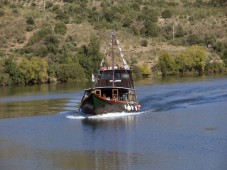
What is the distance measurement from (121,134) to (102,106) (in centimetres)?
748

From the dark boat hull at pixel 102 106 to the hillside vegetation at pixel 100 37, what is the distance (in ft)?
115

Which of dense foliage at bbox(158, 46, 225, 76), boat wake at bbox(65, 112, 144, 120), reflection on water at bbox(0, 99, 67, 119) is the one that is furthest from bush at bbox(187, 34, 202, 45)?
boat wake at bbox(65, 112, 144, 120)

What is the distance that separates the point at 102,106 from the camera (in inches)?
1870

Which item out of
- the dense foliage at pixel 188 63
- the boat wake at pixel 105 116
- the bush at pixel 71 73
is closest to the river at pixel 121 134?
the boat wake at pixel 105 116

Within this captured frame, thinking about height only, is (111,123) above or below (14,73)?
below

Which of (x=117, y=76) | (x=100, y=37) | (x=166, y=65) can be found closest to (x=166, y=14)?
(x=100, y=37)

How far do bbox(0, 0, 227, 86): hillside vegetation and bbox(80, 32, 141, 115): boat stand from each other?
3346cm

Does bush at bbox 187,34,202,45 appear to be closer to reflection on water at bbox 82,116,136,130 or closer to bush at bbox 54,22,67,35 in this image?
bush at bbox 54,22,67,35

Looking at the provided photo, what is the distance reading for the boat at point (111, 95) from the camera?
156 feet

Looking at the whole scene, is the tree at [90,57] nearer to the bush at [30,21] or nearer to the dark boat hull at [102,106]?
the bush at [30,21]

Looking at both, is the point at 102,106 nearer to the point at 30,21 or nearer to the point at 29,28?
the point at 29,28

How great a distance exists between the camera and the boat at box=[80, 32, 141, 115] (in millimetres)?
47469

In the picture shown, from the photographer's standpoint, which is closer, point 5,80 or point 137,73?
point 5,80

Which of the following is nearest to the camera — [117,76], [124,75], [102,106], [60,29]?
[102,106]
